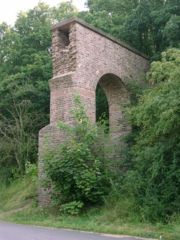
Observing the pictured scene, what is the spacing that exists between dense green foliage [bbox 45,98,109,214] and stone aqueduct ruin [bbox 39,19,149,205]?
0.84 m

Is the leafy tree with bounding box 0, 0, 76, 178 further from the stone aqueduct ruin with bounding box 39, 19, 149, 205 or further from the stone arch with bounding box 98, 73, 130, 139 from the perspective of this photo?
the stone aqueduct ruin with bounding box 39, 19, 149, 205

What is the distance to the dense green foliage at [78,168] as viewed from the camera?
13.3m

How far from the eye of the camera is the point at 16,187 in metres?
20.2

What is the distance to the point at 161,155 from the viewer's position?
11781 millimetres

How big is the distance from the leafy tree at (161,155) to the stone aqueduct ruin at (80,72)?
3.21m

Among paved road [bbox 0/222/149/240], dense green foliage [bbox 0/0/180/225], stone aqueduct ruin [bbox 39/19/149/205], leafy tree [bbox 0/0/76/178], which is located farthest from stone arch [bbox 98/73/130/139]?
paved road [bbox 0/222/149/240]

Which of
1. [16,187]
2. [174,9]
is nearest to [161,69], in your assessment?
[174,9]

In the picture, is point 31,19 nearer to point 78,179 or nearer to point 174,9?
point 174,9

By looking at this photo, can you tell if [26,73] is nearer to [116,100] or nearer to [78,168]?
[116,100]

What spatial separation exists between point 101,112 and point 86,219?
10.0m

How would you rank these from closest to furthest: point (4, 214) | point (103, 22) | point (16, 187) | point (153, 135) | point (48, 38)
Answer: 1. point (153, 135)
2. point (4, 214)
3. point (16, 187)
4. point (103, 22)
5. point (48, 38)

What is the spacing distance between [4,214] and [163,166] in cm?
669

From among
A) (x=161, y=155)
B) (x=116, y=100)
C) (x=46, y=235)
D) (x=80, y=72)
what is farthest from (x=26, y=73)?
(x=46, y=235)

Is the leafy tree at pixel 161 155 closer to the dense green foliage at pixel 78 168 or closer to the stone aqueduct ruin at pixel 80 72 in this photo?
the dense green foliage at pixel 78 168
